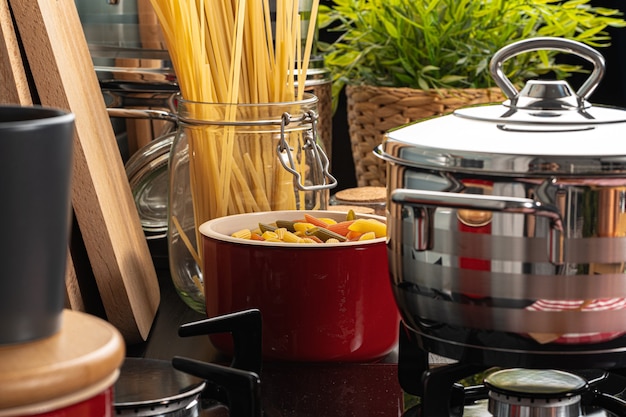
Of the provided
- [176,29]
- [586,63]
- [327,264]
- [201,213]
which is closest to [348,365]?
[327,264]

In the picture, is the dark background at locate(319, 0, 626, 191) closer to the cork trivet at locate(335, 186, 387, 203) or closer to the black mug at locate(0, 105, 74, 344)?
the cork trivet at locate(335, 186, 387, 203)

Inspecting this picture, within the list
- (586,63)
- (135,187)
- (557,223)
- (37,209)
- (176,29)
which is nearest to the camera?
(37,209)

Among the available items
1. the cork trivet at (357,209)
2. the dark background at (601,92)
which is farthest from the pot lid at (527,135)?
the dark background at (601,92)

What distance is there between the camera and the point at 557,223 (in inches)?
18.5

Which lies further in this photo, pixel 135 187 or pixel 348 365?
pixel 135 187

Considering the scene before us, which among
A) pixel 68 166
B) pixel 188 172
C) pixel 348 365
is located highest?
pixel 68 166

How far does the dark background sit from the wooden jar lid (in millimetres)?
1349

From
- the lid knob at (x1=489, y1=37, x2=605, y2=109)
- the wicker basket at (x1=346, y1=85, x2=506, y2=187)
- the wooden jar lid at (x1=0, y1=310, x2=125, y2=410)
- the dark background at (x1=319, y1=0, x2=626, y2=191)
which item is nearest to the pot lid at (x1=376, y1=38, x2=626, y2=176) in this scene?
the lid knob at (x1=489, y1=37, x2=605, y2=109)

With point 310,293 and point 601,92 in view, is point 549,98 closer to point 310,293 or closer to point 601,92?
point 310,293

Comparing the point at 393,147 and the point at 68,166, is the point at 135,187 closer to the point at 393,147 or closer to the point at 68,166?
the point at 393,147

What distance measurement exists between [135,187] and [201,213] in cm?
18

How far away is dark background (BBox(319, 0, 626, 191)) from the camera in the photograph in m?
1.70

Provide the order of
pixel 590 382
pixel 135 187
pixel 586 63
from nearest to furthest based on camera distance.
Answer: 1. pixel 590 382
2. pixel 135 187
3. pixel 586 63

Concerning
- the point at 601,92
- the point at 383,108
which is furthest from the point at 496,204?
the point at 601,92
